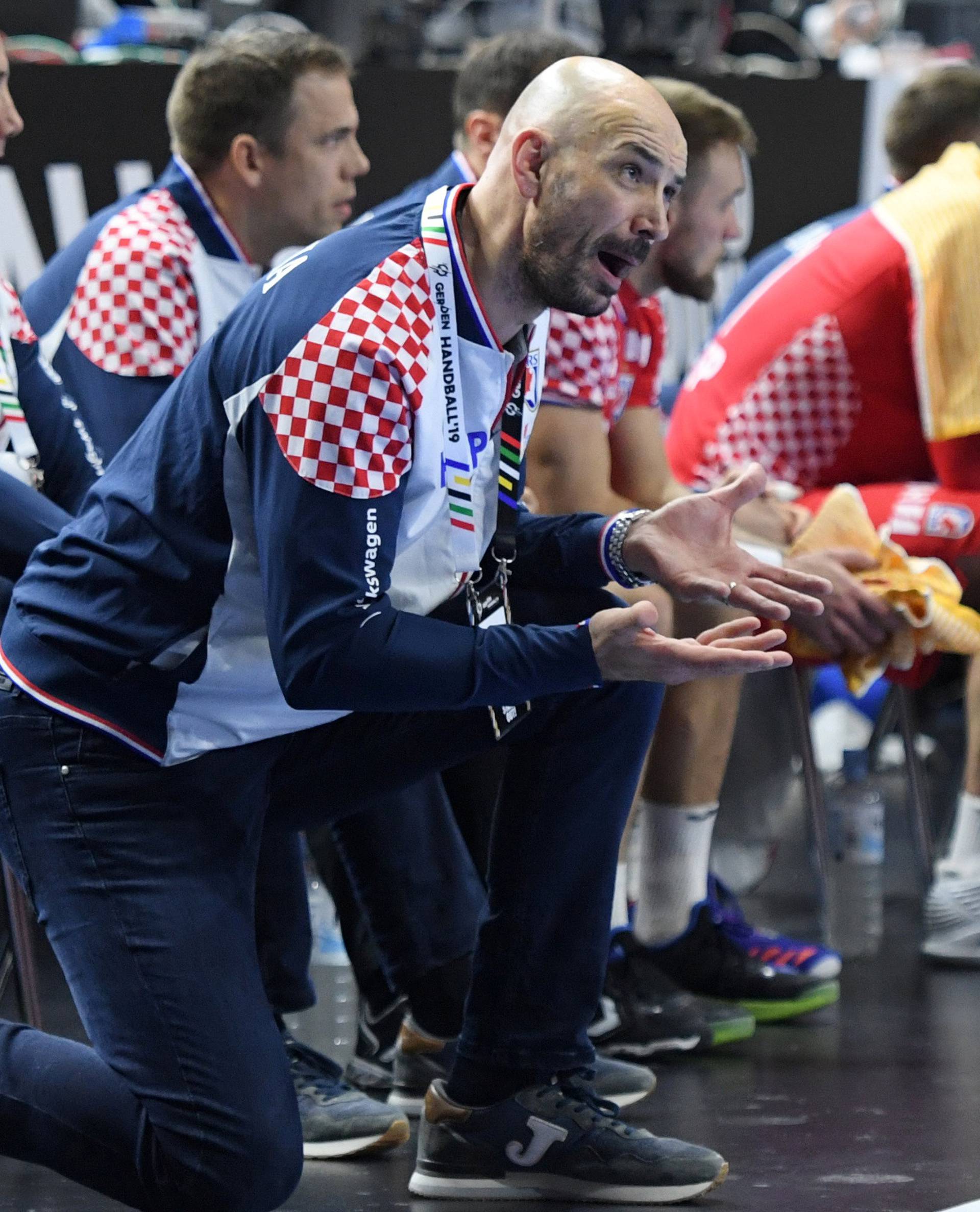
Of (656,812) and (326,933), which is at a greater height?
(656,812)

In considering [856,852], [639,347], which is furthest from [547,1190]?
[856,852]

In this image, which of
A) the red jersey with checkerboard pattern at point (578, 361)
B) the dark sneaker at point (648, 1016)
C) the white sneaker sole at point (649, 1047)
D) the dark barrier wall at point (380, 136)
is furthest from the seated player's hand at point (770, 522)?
the dark barrier wall at point (380, 136)

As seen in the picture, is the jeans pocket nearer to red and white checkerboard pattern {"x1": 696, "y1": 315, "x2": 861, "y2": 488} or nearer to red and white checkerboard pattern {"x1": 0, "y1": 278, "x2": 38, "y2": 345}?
red and white checkerboard pattern {"x1": 0, "y1": 278, "x2": 38, "y2": 345}

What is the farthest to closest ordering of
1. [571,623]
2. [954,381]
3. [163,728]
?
[954,381], [571,623], [163,728]

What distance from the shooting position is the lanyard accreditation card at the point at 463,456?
1.82 metres

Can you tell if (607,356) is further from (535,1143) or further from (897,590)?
(535,1143)

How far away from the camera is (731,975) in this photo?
2.82m

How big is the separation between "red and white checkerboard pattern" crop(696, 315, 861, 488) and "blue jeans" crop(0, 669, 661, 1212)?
4.63 feet

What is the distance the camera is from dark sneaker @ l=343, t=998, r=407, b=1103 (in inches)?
100

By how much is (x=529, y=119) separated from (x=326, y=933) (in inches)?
76.1

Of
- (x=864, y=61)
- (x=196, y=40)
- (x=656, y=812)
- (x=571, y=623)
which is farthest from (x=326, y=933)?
(x=864, y=61)

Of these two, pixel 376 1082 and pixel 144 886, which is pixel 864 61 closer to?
pixel 376 1082

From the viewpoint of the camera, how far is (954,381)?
10.8ft

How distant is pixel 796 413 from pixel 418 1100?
1612mm
